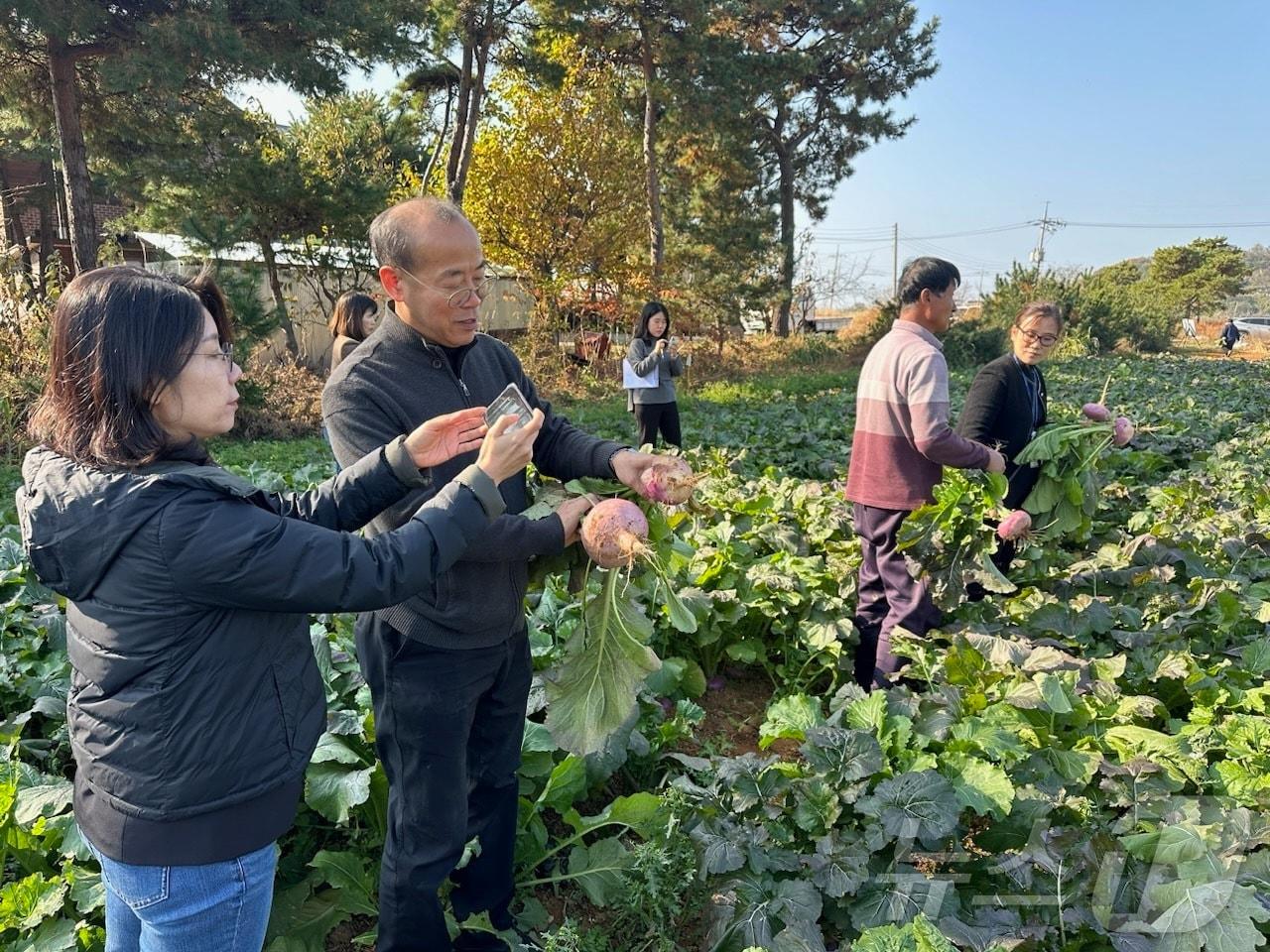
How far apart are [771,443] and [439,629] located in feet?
26.5

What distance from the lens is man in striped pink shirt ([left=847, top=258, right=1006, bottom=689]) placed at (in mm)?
3326

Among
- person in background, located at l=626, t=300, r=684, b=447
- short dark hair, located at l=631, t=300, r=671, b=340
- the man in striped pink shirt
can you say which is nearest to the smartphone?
the man in striped pink shirt

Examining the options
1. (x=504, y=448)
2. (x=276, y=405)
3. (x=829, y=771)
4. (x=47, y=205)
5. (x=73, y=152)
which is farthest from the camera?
(x=47, y=205)

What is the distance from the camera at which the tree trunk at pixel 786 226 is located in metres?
26.6

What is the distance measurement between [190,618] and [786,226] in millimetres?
28239

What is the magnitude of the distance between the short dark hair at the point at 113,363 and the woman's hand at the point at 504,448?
56cm

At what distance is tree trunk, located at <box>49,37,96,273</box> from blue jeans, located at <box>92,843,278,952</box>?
42.0 ft

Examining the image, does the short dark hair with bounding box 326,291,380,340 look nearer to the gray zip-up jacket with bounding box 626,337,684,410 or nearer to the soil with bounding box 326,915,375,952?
the gray zip-up jacket with bounding box 626,337,684,410

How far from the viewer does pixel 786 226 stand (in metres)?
27.7

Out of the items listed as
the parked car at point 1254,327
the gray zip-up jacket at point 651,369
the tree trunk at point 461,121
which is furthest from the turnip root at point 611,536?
the parked car at point 1254,327

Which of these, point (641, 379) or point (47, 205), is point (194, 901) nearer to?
point (641, 379)

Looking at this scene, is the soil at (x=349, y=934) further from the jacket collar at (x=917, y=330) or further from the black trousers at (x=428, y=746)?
the jacket collar at (x=917, y=330)

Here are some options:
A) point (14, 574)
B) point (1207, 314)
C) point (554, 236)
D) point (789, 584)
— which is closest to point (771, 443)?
point (789, 584)

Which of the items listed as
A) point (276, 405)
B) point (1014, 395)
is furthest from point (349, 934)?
point (276, 405)
